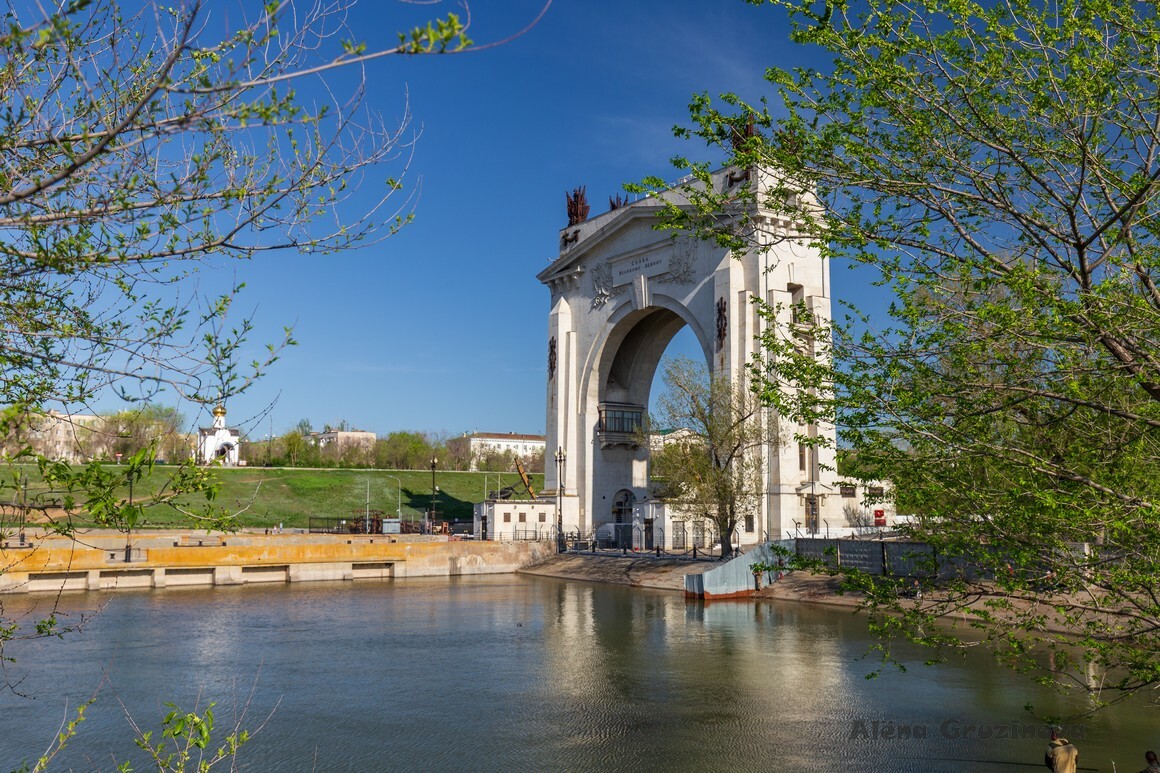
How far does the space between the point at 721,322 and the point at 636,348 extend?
11.1m

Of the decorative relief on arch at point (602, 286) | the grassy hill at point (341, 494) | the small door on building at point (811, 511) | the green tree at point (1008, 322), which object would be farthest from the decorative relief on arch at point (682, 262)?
the green tree at point (1008, 322)

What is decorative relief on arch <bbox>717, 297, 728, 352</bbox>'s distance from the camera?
146 ft

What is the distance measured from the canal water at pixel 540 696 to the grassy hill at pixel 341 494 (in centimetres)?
4139

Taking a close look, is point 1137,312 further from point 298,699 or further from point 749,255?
point 749,255

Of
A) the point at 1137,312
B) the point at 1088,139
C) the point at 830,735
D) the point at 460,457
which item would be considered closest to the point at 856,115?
the point at 1088,139

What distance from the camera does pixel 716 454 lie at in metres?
39.2

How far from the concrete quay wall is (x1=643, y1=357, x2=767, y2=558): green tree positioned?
32.8ft

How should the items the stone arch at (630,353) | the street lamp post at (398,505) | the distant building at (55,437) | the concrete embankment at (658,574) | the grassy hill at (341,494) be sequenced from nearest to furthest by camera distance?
1. the distant building at (55,437)
2. the concrete embankment at (658,574)
3. the stone arch at (630,353)
4. the street lamp post at (398,505)
5. the grassy hill at (341,494)

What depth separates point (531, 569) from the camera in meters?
44.8

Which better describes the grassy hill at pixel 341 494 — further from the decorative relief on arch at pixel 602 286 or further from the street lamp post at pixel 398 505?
the decorative relief on arch at pixel 602 286

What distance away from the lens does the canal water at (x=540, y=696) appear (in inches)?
517

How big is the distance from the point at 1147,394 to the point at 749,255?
37.1m

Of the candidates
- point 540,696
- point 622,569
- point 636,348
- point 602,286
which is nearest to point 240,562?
point 622,569

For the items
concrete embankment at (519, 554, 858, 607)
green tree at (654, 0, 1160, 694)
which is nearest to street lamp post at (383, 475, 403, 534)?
concrete embankment at (519, 554, 858, 607)
